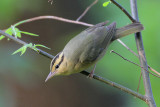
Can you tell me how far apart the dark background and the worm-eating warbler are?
2.03 ft

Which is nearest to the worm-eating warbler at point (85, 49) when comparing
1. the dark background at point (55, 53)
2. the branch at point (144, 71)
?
the dark background at point (55, 53)

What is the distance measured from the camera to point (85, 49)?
13.2ft

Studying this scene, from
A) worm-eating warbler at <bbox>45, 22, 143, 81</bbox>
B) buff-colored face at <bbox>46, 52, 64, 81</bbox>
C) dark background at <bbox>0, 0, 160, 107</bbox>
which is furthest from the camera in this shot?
dark background at <bbox>0, 0, 160, 107</bbox>

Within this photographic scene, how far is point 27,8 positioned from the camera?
543cm

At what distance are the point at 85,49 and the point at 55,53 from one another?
2721 mm

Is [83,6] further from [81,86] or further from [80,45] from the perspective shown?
[80,45]

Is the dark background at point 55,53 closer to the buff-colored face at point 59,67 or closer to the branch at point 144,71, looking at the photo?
the buff-colored face at point 59,67

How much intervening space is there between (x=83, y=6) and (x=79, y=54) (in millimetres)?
2812

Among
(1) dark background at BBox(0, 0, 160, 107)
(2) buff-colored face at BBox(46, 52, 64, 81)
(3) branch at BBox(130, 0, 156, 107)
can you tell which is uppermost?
(1) dark background at BBox(0, 0, 160, 107)

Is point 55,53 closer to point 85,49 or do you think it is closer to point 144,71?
point 85,49

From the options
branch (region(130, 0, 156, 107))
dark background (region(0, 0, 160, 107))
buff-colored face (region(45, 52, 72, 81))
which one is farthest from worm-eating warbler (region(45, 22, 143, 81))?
branch (region(130, 0, 156, 107))

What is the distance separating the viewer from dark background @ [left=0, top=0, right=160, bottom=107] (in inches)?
184

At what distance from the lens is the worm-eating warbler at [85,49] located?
380cm

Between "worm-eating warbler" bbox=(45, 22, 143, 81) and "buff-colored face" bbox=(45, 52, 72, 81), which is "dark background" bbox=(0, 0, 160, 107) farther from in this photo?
"buff-colored face" bbox=(45, 52, 72, 81)
